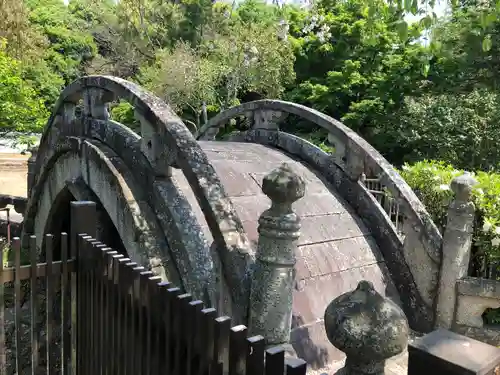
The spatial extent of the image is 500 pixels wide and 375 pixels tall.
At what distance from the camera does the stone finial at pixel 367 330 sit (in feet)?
6.50

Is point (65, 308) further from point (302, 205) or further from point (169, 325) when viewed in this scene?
point (302, 205)

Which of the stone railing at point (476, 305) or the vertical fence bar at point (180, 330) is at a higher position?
the vertical fence bar at point (180, 330)

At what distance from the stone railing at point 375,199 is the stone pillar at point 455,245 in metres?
0.11

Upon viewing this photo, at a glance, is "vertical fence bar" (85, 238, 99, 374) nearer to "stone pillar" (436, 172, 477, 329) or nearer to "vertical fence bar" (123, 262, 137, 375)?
"vertical fence bar" (123, 262, 137, 375)

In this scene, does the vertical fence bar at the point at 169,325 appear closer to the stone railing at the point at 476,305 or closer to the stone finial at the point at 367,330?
the stone finial at the point at 367,330

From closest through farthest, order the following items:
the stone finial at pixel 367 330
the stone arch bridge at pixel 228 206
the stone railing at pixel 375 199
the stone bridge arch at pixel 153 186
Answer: the stone finial at pixel 367 330, the stone bridge arch at pixel 153 186, the stone arch bridge at pixel 228 206, the stone railing at pixel 375 199

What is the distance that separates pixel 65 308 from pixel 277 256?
62.2 inches

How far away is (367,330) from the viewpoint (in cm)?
200

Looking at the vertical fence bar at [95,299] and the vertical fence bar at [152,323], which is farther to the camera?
the vertical fence bar at [95,299]

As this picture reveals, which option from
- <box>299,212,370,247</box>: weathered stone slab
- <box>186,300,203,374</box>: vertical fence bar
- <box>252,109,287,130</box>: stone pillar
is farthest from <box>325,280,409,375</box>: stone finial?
<box>252,109,287,130</box>: stone pillar

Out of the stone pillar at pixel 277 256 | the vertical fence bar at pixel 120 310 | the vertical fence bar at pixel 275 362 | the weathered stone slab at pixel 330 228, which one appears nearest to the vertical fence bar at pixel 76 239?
the vertical fence bar at pixel 120 310

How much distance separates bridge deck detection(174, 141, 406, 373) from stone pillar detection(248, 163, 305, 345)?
35.7 inches

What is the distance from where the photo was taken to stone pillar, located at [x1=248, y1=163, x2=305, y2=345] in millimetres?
3100

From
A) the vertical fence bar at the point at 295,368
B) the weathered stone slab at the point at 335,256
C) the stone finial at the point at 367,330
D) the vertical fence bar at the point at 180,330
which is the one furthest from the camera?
the weathered stone slab at the point at 335,256
